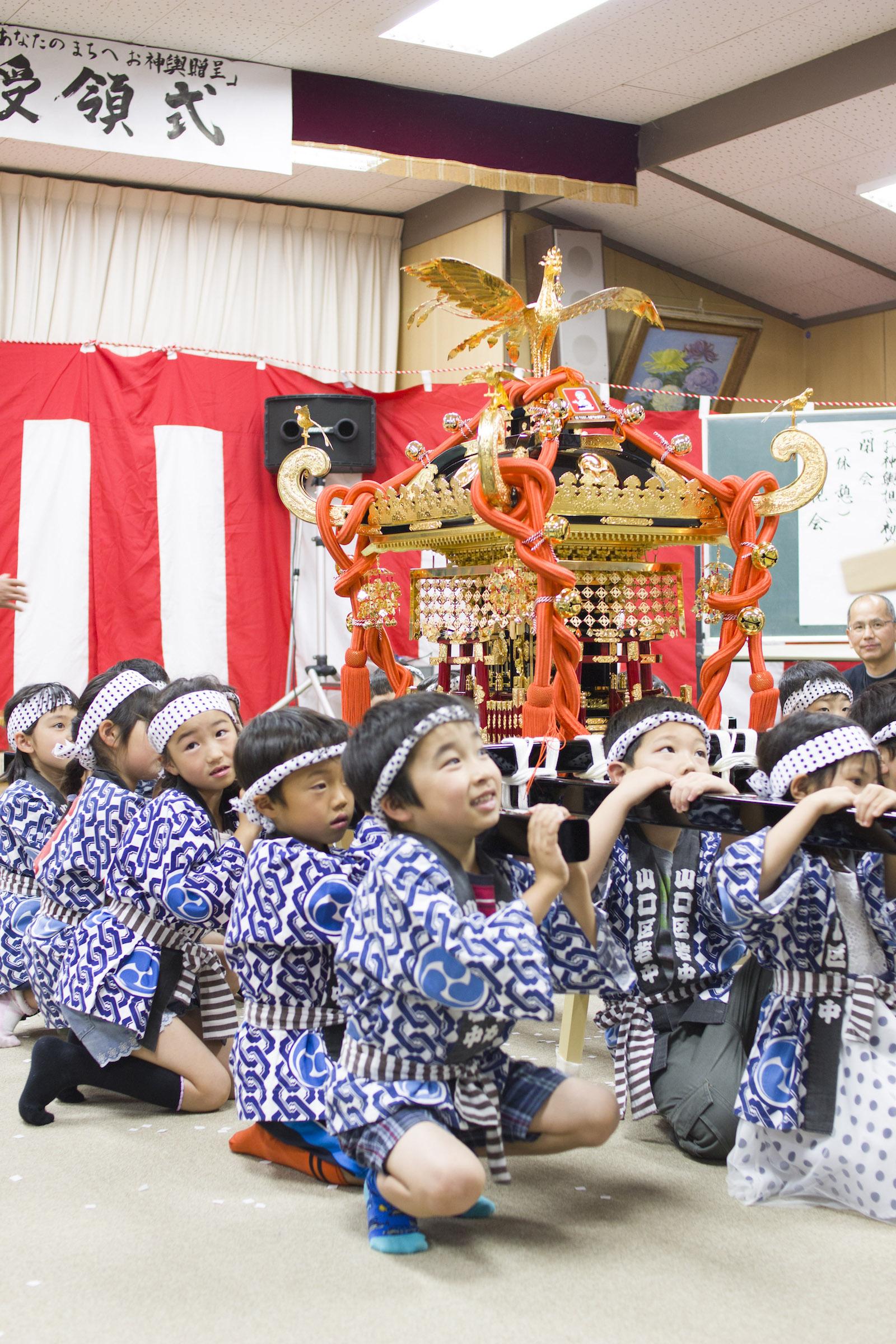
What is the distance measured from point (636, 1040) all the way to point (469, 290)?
1863 mm

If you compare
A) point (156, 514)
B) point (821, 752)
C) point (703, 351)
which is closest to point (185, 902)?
point (821, 752)

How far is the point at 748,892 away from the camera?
1.75 metres

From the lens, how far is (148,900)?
2.28 metres

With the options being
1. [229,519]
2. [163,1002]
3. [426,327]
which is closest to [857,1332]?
[163,1002]

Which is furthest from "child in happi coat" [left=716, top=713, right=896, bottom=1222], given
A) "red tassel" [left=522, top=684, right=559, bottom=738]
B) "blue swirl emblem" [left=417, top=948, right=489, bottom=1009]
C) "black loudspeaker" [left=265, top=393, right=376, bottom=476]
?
"black loudspeaker" [left=265, top=393, right=376, bottom=476]

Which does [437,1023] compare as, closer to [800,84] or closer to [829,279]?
[800,84]

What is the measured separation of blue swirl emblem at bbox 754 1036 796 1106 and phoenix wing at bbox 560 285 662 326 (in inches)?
73.8

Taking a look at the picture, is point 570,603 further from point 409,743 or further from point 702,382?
point 702,382

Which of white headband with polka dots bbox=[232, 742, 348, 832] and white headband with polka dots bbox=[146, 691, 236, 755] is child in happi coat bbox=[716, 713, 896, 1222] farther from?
white headband with polka dots bbox=[146, 691, 236, 755]

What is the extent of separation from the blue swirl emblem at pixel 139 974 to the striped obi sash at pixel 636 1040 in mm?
761

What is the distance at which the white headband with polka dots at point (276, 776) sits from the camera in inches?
77.7

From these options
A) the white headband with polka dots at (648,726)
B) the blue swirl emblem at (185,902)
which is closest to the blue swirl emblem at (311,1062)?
the blue swirl emblem at (185,902)

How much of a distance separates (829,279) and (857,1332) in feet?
18.0

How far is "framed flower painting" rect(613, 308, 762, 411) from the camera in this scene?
5832 mm
